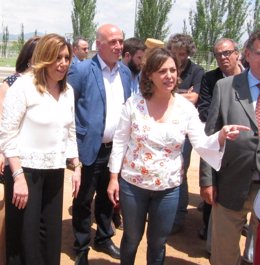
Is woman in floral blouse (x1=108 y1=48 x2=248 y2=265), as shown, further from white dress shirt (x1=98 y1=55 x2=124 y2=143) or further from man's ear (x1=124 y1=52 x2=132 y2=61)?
man's ear (x1=124 y1=52 x2=132 y2=61)

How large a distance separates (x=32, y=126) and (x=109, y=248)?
5.62 ft

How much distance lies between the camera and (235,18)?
80.6 ft

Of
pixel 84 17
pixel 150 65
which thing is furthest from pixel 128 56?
pixel 84 17

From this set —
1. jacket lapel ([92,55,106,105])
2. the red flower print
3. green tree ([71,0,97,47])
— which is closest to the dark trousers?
jacket lapel ([92,55,106,105])

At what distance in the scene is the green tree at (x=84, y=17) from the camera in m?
30.3

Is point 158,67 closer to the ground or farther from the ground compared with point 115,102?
farther from the ground

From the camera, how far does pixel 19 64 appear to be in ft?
10.2

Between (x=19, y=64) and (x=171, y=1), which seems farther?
(x=171, y=1)

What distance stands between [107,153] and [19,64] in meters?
1.02

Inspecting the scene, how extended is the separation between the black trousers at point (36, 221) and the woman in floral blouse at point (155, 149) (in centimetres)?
40

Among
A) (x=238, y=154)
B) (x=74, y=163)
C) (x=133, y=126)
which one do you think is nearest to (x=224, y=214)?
(x=238, y=154)

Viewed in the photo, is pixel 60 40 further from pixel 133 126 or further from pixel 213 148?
pixel 213 148

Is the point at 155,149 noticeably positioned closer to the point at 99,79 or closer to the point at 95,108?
the point at 95,108

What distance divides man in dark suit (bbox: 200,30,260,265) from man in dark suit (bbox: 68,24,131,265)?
36.1 inches
